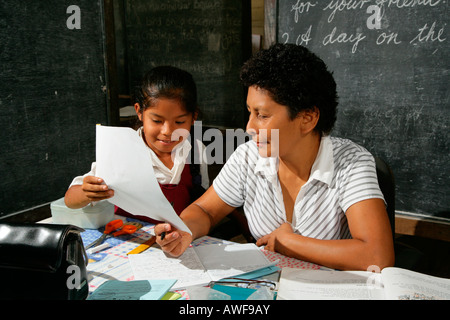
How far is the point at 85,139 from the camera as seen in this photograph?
2869 mm

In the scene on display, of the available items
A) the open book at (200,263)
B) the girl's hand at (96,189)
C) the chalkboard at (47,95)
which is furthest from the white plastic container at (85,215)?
the chalkboard at (47,95)

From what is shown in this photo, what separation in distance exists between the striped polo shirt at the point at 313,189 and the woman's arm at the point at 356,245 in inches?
2.1

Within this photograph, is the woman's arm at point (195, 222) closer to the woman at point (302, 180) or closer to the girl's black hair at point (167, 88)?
the woman at point (302, 180)

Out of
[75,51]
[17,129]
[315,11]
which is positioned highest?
[315,11]

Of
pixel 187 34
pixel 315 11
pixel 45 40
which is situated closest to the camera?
pixel 315 11

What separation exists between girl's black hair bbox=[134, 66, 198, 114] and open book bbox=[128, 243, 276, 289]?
0.71 metres

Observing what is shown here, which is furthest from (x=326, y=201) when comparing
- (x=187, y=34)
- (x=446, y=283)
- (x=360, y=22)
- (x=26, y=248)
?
(x=187, y=34)

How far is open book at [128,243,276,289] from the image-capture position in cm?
115

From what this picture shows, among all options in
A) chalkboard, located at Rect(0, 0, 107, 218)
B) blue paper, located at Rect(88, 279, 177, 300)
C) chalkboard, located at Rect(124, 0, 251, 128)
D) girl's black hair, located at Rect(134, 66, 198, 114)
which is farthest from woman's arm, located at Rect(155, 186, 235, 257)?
chalkboard, located at Rect(124, 0, 251, 128)

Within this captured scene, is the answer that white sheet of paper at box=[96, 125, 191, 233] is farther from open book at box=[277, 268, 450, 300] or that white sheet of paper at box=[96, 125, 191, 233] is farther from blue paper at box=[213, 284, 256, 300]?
open book at box=[277, 268, 450, 300]

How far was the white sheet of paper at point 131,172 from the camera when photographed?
1.10m
